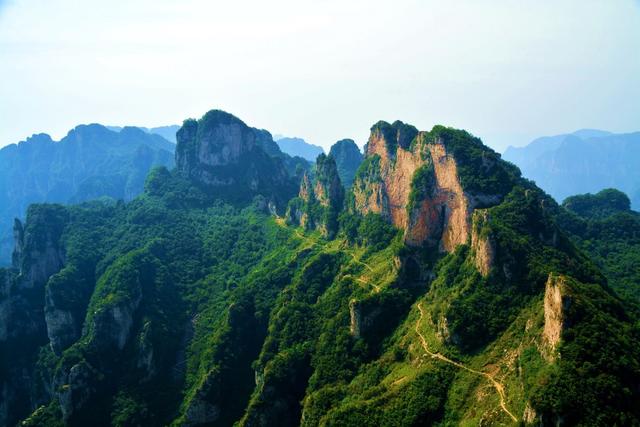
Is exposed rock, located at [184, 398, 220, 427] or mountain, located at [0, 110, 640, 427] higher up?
mountain, located at [0, 110, 640, 427]

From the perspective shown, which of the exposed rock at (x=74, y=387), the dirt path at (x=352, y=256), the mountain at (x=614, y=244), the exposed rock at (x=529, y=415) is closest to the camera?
the exposed rock at (x=529, y=415)

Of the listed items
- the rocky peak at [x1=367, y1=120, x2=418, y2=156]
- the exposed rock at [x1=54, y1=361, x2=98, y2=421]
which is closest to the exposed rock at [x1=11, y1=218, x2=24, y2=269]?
the exposed rock at [x1=54, y1=361, x2=98, y2=421]

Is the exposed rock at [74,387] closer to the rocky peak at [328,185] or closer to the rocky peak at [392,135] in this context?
the rocky peak at [328,185]

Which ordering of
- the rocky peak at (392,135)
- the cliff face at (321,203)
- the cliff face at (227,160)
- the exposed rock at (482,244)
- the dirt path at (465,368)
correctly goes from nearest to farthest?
the dirt path at (465,368) → the exposed rock at (482,244) → the rocky peak at (392,135) → the cliff face at (321,203) → the cliff face at (227,160)

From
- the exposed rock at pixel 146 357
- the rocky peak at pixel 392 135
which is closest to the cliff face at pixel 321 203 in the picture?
the rocky peak at pixel 392 135

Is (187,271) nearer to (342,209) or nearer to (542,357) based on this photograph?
(342,209)

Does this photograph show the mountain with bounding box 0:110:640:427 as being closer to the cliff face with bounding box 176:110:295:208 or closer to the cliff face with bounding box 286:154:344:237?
the cliff face with bounding box 286:154:344:237

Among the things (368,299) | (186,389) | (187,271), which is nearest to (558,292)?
(368,299)
